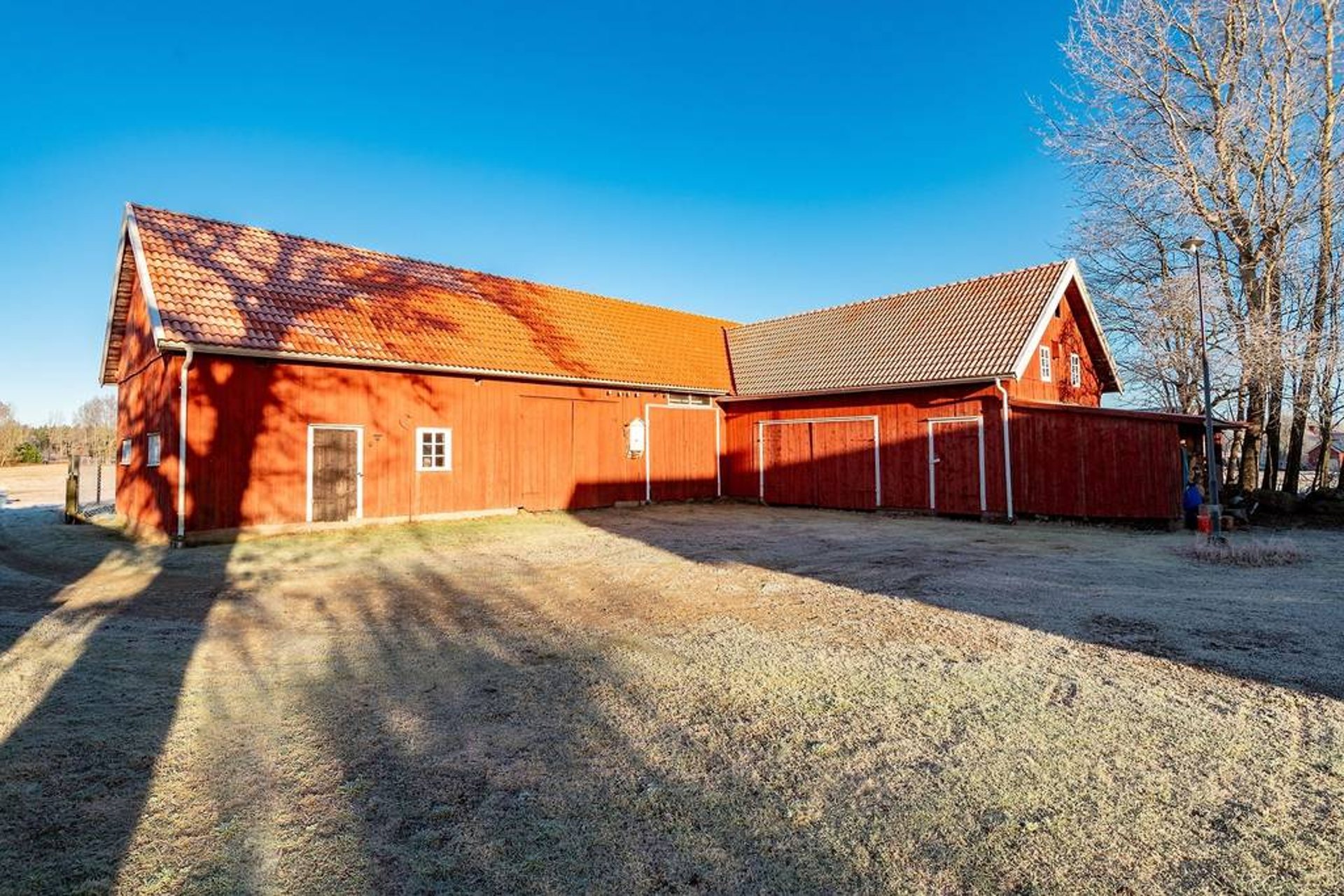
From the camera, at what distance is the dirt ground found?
2443 millimetres

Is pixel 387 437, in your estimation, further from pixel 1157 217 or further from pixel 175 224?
pixel 1157 217

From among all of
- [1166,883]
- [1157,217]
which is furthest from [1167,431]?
[1166,883]

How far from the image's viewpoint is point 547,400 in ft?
50.9

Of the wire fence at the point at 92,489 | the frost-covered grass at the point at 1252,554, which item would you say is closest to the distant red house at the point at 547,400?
the wire fence at the point at 92,489

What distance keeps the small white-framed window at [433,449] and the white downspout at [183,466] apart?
3.86m

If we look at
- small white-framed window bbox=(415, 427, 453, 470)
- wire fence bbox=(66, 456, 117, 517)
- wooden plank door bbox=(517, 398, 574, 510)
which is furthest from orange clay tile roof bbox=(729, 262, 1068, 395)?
wire fence bbox=(66, 456, 117, 517)

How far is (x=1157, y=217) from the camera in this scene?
59.2ft

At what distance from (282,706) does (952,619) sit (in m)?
5.14

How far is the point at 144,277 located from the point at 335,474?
14.8 ft

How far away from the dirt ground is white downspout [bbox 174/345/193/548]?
3.84 metres

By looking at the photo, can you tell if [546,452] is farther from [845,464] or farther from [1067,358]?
[1067,358]

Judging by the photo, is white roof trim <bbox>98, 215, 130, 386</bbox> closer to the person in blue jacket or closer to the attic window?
the attic window

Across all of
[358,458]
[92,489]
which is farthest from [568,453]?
[92,489]

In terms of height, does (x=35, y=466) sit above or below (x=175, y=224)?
below
